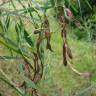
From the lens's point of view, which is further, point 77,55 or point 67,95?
point 77,55

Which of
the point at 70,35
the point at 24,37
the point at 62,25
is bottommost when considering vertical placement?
the point at 70,35

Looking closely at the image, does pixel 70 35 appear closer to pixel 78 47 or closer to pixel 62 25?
pixel 78 47

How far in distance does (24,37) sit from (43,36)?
0.20m

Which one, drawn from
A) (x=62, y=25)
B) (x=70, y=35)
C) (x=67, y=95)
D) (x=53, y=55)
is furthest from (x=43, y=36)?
(x=70, y=35)

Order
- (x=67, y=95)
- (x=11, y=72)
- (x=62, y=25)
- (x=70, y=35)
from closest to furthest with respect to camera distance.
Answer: (x=62, y=25), (x=67, y=95), (x=11, y=72), (x=70, y=35)

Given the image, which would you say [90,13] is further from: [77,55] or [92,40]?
[77,55]

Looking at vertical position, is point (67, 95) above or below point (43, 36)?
below

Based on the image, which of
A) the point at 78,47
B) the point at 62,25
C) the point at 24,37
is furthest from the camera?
the point at 78,47

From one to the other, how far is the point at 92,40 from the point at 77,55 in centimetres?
37

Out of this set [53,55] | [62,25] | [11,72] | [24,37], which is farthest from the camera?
[53,55]

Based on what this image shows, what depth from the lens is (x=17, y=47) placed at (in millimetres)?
1242

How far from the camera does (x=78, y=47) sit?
4.27 metres

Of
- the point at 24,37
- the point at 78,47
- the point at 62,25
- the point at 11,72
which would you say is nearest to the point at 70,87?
the point at 11,72

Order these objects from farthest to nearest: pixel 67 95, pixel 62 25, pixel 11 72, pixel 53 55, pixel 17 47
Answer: pixel 53 55 < pixel 11 72 < pixel 67 95 < pixel 17 47 < pixel 62 25
